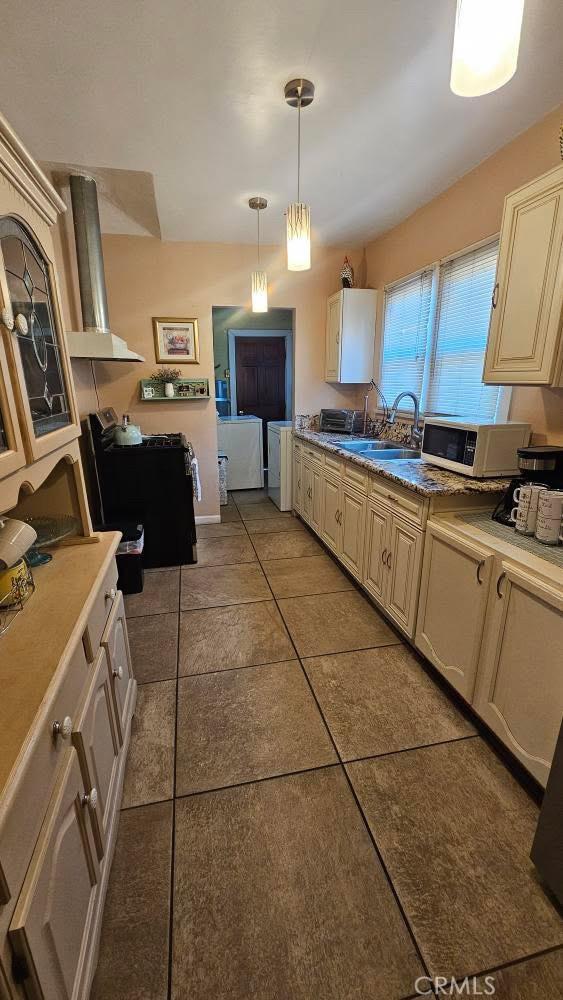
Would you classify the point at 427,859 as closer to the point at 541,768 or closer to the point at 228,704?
the point at 541,768

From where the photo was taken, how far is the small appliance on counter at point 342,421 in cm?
383

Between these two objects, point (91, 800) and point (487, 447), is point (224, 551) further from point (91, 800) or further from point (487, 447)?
point (91, 800)

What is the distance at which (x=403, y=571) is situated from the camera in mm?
2230

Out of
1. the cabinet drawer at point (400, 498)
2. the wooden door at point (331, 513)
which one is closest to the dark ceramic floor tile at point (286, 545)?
the wooden door at point (331, 513)

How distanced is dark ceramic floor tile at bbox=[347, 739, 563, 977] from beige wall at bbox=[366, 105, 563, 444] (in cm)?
154

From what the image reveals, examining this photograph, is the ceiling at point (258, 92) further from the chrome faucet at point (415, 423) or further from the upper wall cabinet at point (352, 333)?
the chrome faucet at point (415, 423)

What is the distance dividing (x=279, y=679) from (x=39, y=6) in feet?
9.11

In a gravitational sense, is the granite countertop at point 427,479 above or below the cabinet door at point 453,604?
above

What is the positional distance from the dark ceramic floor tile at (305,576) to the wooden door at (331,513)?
0.17 meters

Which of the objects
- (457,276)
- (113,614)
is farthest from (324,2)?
(113,614)

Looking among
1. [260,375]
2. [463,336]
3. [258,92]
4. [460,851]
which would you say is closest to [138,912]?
[460,851]

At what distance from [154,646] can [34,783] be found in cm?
162

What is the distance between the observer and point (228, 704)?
191cm

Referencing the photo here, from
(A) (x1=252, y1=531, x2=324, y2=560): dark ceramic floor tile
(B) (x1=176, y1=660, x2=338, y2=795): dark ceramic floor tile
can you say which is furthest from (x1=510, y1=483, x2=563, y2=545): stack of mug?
(A) (x1=252, y1=531, x2=324, y2=560): dark ceramic floor tile
